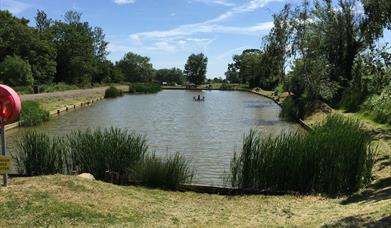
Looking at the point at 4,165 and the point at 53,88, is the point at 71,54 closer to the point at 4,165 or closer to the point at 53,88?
the point at 53,88

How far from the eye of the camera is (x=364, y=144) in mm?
10195

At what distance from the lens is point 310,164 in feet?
33.2

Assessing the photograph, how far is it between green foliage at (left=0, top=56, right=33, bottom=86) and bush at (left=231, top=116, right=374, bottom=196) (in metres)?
45.9

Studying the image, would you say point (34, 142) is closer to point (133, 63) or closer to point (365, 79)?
point (365, 79)

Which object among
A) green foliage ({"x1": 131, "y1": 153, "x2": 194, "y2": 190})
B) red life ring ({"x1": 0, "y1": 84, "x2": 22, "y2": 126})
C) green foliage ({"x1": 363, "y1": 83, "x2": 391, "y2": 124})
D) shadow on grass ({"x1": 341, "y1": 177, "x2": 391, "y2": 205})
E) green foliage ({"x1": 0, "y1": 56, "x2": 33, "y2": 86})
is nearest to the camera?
red life ring ({"x1": 0, "y1": 84, "x2": 22, "y2": 126})

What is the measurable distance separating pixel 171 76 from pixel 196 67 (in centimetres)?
1016

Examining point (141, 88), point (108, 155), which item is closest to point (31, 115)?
point (108, 155)

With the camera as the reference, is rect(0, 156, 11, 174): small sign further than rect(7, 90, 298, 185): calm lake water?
No

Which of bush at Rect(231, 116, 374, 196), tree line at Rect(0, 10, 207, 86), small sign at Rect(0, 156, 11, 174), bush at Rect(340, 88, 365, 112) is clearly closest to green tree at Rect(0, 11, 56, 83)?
tree line at Rect(0, 10, 207, 86)

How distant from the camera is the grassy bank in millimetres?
6520

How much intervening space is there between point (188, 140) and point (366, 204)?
13.4m

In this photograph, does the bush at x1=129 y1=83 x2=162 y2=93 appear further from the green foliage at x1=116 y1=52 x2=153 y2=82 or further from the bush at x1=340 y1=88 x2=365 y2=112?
the bush at x1=340 y1=88 x2=365 y2=112

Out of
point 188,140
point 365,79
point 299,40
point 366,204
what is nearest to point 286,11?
point 299,40

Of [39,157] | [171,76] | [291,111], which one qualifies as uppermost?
[171,76]
